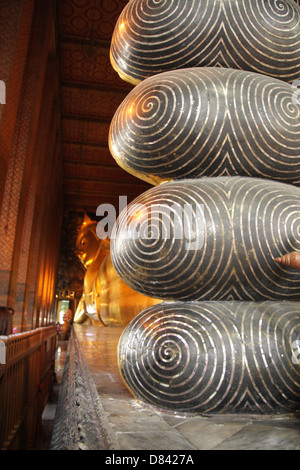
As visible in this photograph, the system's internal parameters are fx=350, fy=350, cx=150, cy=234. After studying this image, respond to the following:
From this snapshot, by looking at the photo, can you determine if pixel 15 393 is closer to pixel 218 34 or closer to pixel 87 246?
pixel 87 246

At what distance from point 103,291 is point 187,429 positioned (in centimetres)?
363

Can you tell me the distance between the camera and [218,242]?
0.76 metres

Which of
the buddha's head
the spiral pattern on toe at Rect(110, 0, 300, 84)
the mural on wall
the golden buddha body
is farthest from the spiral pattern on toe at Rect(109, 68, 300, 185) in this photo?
the buddha's head

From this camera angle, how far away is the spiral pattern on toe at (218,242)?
2.51 ft

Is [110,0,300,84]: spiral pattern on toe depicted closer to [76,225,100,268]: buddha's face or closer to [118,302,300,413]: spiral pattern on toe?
[118,302,300,413]: spiral pattern on toe

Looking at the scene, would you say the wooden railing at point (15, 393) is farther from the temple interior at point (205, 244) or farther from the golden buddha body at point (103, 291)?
the temple interior at point (205, 244)

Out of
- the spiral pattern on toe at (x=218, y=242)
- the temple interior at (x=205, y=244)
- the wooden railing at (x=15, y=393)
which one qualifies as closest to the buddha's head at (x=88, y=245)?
the wooden railing at (x=15, y=393)

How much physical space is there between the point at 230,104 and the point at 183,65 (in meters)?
0.27

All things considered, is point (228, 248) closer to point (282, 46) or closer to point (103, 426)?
point (103, 426)

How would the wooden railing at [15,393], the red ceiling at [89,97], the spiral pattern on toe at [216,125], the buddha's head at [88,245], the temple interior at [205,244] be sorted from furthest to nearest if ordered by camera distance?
the red ceiling at [89,97], the buddha's head at [88,245], the wooden railing at [15,393], the spiral pattern on toe at [216,125], the temple interior at [205,244]

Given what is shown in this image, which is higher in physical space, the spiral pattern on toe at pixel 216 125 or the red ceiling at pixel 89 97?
the red ceiling at pixel 89 97

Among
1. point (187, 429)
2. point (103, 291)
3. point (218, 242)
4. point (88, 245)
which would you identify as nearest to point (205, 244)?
point (218, 242)

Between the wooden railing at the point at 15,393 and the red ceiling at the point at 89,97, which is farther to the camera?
the red ceiling at the point at 89,97

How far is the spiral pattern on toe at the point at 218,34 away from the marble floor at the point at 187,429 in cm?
92
